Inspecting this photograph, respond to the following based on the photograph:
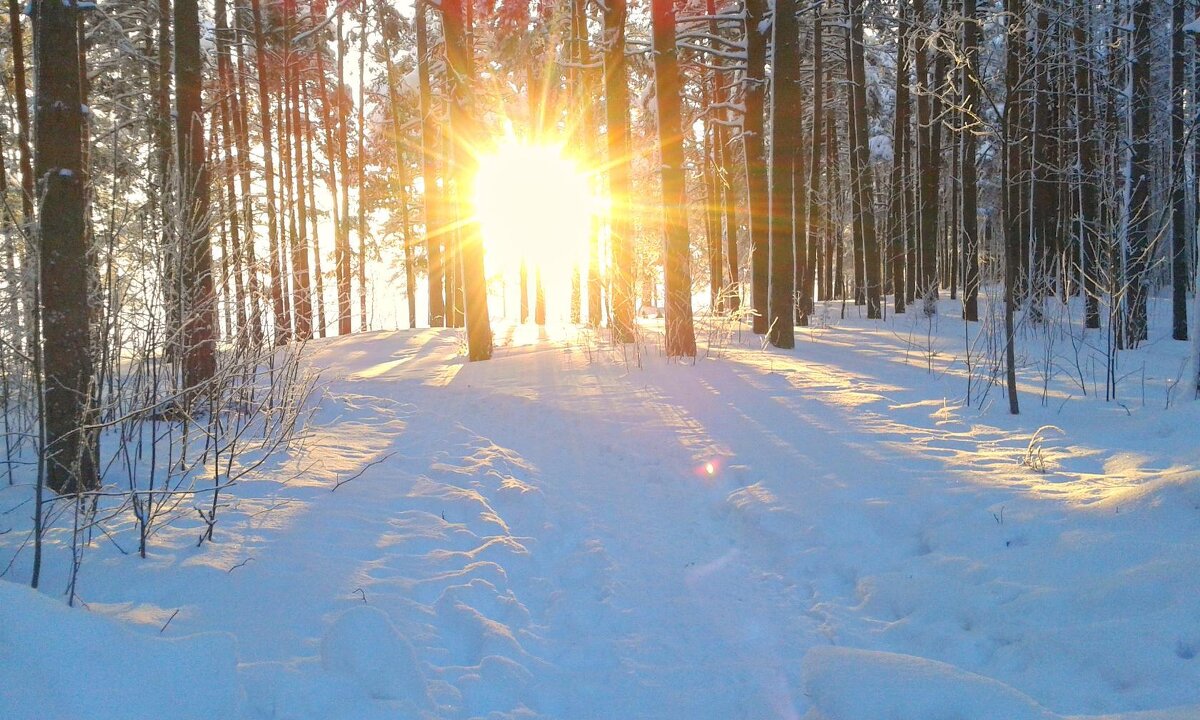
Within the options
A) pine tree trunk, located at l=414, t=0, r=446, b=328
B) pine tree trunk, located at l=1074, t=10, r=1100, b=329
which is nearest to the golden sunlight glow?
pine tree trunk, located at l=414, t=0, r=446, b=328

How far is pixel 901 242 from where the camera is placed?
54.6ft

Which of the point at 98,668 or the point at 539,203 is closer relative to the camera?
the point at 98,668

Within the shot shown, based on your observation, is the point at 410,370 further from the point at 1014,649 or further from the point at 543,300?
the point at 543,300

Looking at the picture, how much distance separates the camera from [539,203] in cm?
2000

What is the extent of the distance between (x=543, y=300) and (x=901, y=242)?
38.0ft

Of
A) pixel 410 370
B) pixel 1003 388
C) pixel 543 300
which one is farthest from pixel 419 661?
pixel 543 300

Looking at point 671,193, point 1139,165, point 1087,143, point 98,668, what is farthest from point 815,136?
point 98,668

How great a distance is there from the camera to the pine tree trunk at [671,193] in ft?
30.4

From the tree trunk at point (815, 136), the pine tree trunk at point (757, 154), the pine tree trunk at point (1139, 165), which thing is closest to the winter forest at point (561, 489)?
the pine tree trunk at point (1139, 165)

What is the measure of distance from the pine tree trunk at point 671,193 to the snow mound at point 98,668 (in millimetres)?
7727

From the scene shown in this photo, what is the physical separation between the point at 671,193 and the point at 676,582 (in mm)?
7146

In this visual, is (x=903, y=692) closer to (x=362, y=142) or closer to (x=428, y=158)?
(x=428, y=158)

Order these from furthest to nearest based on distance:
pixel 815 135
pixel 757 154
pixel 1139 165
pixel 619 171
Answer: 1. pixel 815 135
2. pixel 757 154
3. pixel 619 171
4. pixel 1139 165

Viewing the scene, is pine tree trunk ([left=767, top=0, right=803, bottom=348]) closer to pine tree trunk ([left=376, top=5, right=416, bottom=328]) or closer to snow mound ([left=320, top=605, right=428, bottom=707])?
snow mound ([left=320, top=605, right=428, bottom=707])
